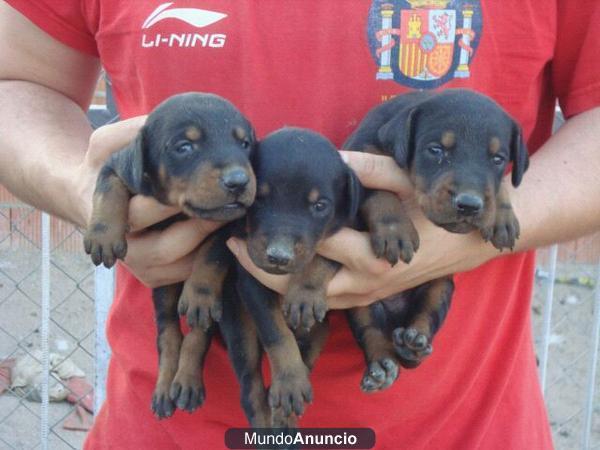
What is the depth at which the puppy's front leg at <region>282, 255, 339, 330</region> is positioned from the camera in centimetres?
187

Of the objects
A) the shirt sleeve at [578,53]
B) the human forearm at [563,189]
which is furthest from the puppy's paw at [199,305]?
the shirt sleeve at [578,53]

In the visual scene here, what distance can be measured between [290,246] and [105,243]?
0.42 metres

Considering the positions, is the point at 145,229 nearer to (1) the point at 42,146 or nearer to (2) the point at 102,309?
(1) the point at 42,146

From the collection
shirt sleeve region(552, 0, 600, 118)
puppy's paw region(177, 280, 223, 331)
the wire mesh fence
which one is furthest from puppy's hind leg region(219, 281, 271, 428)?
the wire mesh fence

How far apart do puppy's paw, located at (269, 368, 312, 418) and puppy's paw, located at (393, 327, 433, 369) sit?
26 cm

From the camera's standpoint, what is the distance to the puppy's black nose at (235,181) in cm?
181

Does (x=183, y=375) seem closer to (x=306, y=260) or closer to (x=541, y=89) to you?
(x=306, y=260)

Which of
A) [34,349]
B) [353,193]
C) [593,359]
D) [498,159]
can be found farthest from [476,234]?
[34,349]

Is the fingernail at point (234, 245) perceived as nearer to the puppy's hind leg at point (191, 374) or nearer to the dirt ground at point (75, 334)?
the puppy's hind leg at point (191, 374)

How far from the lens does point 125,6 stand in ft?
6.63

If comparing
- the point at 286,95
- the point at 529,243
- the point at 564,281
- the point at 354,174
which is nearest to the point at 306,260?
the point at 354,174

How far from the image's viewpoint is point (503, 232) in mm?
1891

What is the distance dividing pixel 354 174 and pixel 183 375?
0.65 metres

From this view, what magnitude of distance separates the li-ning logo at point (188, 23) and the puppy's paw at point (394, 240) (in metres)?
0.57
